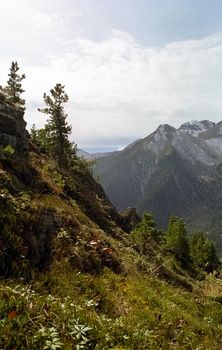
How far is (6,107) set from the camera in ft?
99.6

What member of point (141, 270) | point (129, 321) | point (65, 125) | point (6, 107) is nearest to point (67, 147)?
point (65, 125)

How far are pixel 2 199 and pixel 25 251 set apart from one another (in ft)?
6.46

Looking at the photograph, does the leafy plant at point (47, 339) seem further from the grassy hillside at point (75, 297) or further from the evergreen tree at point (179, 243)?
the evergreen tree at point (179, 243)

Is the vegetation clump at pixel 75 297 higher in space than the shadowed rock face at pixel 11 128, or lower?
lower

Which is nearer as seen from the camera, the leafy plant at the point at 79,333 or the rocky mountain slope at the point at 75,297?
the leafy plant at the point at 79,333

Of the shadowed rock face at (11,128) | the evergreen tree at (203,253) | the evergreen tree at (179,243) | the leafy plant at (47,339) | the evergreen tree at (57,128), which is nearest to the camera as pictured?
the leafy plant at (47,339)

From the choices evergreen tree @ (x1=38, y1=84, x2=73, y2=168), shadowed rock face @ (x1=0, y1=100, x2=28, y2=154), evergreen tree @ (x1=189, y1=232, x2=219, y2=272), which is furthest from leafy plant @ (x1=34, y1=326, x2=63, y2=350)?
evergreen tree @ (x1=189, y1=232, x2=219, y2=272)

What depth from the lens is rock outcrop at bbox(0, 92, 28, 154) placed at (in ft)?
86.7

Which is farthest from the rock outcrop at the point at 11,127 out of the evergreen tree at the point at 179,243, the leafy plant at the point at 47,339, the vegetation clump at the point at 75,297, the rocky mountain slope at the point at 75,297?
the evergreen tree at the point at 179,243

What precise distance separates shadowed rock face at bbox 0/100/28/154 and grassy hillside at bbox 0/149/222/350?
1054 centimetres

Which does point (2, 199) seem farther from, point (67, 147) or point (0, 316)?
point (67, 147)

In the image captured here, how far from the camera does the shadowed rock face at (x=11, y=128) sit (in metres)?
26.4

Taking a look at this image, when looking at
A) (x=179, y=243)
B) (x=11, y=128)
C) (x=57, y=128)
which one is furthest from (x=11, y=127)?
(x=179, y=243)

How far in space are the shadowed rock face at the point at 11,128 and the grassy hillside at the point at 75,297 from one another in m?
10.5
